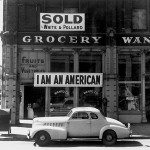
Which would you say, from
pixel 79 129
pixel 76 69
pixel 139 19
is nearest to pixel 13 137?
pixel 79 129

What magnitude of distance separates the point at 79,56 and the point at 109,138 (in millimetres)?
8485

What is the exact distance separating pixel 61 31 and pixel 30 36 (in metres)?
2.13

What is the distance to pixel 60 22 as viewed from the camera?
19.5m

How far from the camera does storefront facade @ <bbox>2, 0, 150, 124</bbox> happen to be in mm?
19344

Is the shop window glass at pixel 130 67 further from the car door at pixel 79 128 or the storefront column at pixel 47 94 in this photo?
the car door at pixel 79 128

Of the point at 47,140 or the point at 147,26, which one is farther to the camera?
the point at 147,26

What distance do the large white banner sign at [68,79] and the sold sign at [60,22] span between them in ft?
10.3

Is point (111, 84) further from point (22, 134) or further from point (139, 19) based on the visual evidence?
point (22, 134)

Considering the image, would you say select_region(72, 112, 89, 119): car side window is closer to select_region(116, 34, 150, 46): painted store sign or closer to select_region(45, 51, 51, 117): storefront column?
select_region(45, 51, 51, 117): storefront column

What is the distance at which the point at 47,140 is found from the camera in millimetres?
12375

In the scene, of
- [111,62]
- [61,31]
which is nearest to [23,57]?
[61,31]

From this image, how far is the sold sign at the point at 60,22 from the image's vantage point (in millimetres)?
19469

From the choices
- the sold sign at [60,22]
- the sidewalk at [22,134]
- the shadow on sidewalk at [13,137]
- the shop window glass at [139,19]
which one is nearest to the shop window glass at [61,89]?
the sold sign at [60,22]

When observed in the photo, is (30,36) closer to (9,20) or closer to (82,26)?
(9,20)
